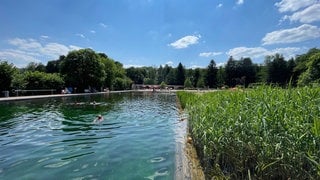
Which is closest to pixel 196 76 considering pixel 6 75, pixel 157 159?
pixel 6 75

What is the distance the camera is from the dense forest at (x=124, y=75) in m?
26.9

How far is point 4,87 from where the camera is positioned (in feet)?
83.6

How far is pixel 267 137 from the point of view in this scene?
10.8ft

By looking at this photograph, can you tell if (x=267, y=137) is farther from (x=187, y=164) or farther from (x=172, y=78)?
(x=172, y=78)

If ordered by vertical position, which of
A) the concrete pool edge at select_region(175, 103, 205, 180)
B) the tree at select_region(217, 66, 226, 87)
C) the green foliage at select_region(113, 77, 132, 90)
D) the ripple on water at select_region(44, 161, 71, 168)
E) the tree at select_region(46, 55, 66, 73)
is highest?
the tree at select_region(46, 55, 66, 73)

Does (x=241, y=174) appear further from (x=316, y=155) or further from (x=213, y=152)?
(x=316, y=155)

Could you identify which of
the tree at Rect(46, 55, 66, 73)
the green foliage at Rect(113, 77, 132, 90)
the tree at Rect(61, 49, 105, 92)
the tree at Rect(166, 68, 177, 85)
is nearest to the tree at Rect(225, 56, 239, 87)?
the tree at Rect(166, 68, 177, 85)

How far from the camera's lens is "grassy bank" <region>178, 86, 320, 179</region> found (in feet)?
9.50

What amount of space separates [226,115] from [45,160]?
4499mm

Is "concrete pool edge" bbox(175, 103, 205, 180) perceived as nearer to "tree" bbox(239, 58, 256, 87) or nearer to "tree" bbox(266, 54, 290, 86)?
"tree" bbox(266, 54, 290, 86)

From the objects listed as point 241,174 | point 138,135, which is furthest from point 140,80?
point 241,174

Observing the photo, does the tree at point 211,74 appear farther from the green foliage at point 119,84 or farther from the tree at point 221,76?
the green foliage at point 119,84

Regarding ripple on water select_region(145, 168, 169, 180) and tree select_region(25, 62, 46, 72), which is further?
tree select_region(25, 62, 46, 72)

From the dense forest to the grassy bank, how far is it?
808mm
